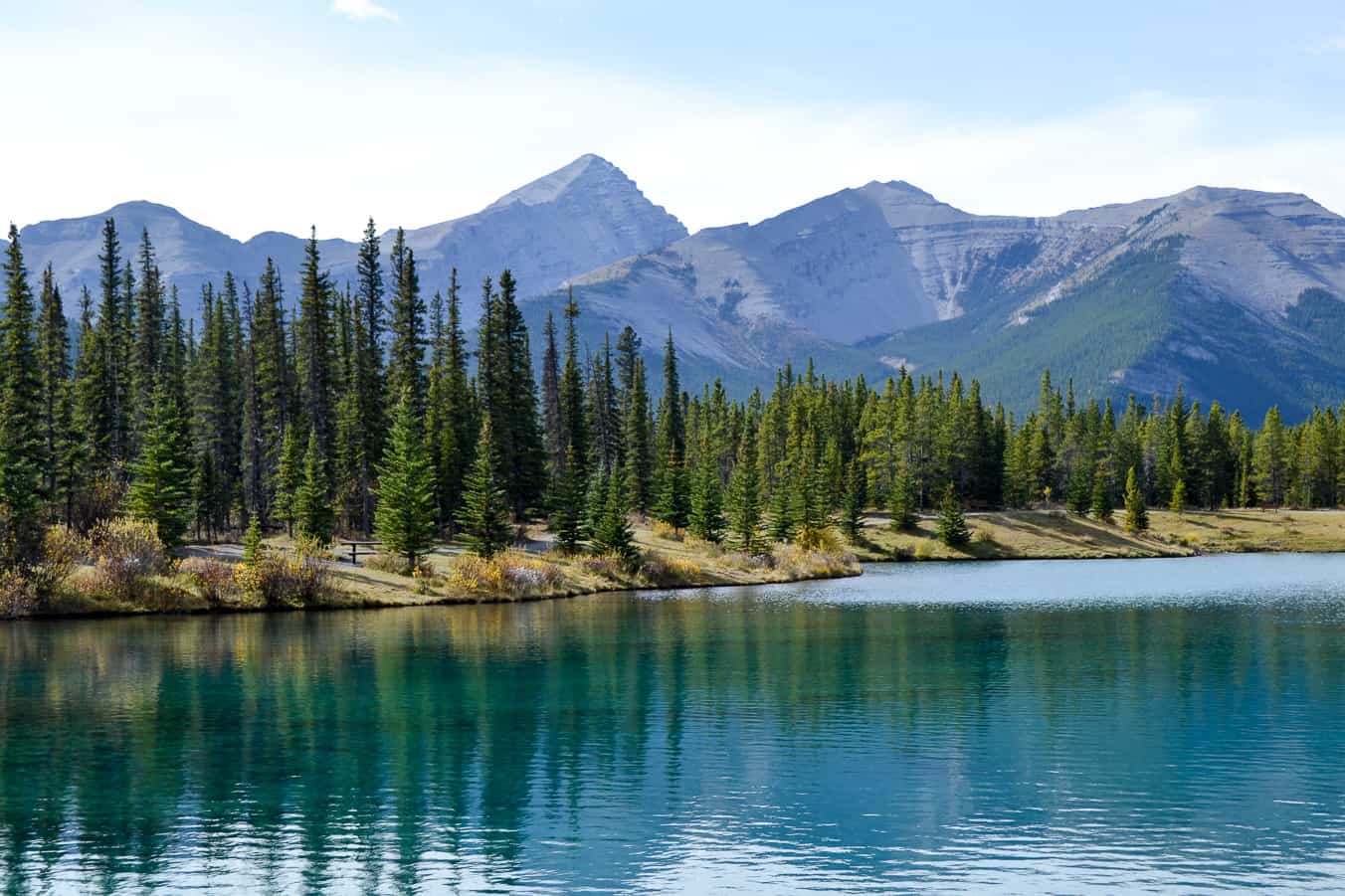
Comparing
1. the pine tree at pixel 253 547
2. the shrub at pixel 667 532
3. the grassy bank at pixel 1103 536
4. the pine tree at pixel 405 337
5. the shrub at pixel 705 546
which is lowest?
the grassy bank at pixel 1103 536

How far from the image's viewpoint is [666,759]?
33844 millimetres

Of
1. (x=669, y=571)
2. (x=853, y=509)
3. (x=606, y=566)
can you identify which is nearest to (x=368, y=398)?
(x=606, y=566)

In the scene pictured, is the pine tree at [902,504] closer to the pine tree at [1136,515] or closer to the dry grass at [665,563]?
the dry grass at [665,563]

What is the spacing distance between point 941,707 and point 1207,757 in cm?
979

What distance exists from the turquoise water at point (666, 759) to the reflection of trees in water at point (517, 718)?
160mm

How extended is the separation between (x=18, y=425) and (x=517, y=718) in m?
52.0

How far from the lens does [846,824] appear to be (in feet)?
89.0

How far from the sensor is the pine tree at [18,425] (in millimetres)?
66875

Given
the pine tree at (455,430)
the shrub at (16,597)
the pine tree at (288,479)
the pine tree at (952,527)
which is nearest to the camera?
the shrub at (16,597)

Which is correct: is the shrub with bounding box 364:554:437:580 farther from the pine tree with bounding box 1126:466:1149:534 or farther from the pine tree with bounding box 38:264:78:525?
the pine tree with bounding box 1126:466:1149:534

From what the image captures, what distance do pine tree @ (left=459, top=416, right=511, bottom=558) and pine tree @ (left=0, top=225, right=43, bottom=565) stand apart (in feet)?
90.9

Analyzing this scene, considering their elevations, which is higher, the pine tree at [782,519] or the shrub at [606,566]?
the pine tree at [782,519]

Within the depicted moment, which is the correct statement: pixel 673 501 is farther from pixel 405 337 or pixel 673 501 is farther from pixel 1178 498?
pixel 1178 498

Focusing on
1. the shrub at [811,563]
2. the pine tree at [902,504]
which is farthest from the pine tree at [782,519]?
the pine tree at [902,504]
